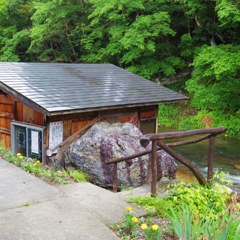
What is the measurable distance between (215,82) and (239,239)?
17607 mm

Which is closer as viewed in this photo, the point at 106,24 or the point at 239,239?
the point at 239,239

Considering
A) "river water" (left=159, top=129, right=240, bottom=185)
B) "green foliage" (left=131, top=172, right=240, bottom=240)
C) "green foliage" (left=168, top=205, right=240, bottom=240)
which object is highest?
"green foliage" (left=168, top=205, right=240, bottom=240)

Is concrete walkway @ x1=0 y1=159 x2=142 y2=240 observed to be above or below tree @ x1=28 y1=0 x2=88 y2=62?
below

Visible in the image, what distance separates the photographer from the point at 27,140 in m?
10.4

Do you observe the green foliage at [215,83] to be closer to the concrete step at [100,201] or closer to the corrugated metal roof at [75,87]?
the corrugated metal roof at [75,87]

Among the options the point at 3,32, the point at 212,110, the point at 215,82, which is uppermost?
the point at 3,32

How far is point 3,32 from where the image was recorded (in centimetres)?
2973

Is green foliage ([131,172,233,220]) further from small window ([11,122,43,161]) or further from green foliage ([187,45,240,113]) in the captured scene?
green foliage ([187,45,240,113])

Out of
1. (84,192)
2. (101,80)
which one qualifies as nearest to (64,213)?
(84,192)

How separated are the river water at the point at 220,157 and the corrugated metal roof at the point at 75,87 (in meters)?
2.68

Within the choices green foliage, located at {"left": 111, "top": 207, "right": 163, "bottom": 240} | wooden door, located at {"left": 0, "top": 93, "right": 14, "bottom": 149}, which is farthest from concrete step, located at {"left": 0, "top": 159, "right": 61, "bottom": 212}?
wooden door, located at {"left": 0, "top": 93, "right": 14, "bottom": 149}

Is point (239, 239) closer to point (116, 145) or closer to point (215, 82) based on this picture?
point (116, 145)

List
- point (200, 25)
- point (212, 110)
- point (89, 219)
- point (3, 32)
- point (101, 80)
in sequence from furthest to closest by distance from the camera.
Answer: point (3, 32) → point (200, 25) → point (212, 110) → point (101, 80) → point (89, 219)

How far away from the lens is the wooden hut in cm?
958
